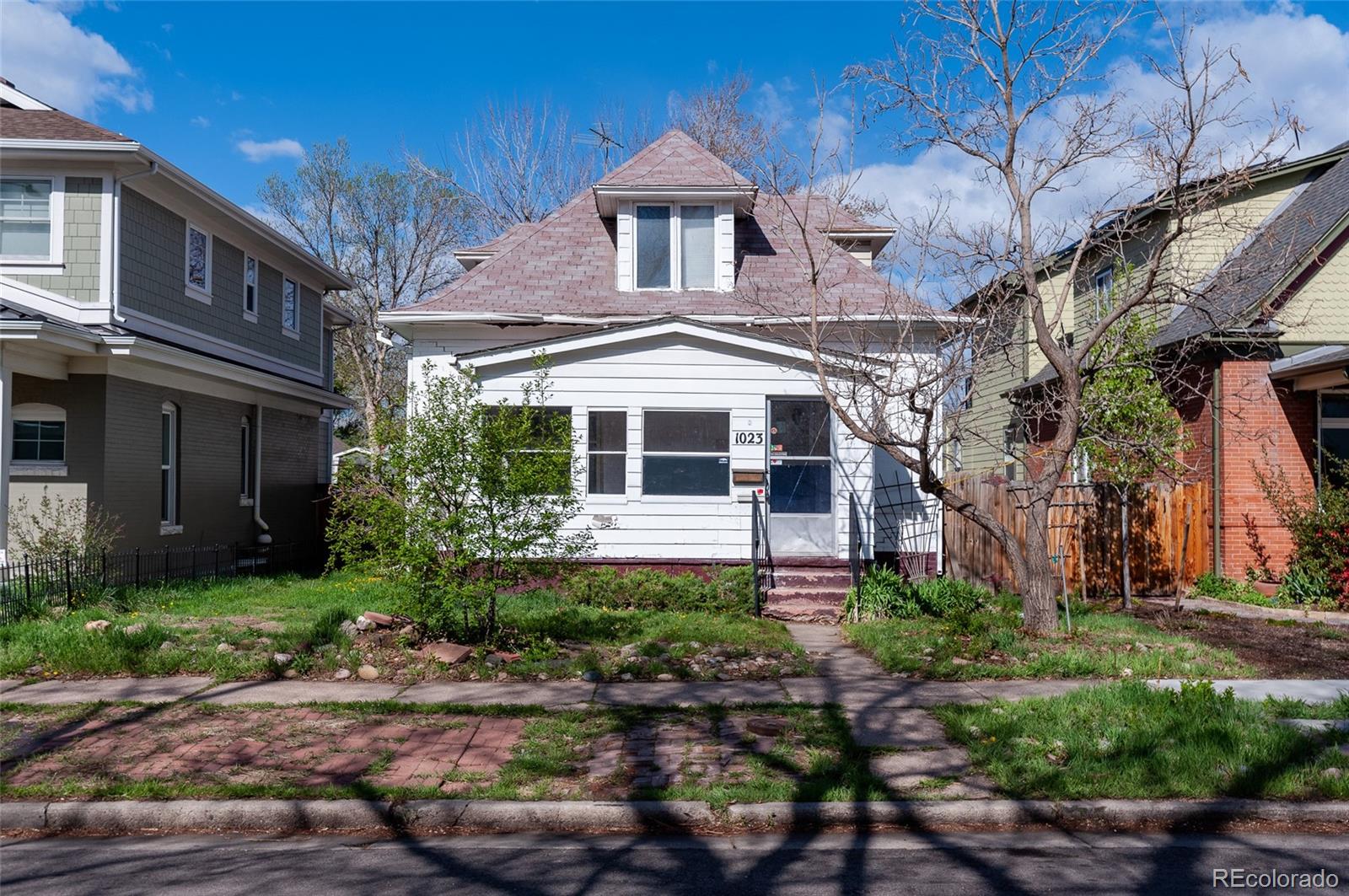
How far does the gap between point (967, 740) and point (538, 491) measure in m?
4.86

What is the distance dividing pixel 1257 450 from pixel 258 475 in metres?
18.5

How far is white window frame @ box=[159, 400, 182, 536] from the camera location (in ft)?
55.8

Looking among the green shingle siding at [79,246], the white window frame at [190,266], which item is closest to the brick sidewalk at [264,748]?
the green shingle siding at [79,246]

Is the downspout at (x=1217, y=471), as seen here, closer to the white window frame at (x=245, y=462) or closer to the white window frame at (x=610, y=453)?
the white window frame at (x=610, y=453)

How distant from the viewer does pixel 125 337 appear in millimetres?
14414

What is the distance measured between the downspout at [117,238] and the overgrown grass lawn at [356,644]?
4.77 m

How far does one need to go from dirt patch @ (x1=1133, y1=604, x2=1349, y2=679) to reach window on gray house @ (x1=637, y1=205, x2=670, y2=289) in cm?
925

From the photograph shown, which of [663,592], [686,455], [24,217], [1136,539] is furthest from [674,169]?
[24,217]

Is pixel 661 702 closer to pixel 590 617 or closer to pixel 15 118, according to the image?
pixel 590 617

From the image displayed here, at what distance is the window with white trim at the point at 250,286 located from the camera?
20.8 metres

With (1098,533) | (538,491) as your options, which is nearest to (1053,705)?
(538,491)

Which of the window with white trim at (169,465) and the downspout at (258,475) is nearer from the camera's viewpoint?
the window with white trim at (169,465)

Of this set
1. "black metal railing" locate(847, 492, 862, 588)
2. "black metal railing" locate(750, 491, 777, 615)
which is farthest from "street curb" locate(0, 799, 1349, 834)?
"black metal railing" locate(847, 492, 862, 588)

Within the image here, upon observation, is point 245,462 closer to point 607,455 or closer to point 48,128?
point 48,128
